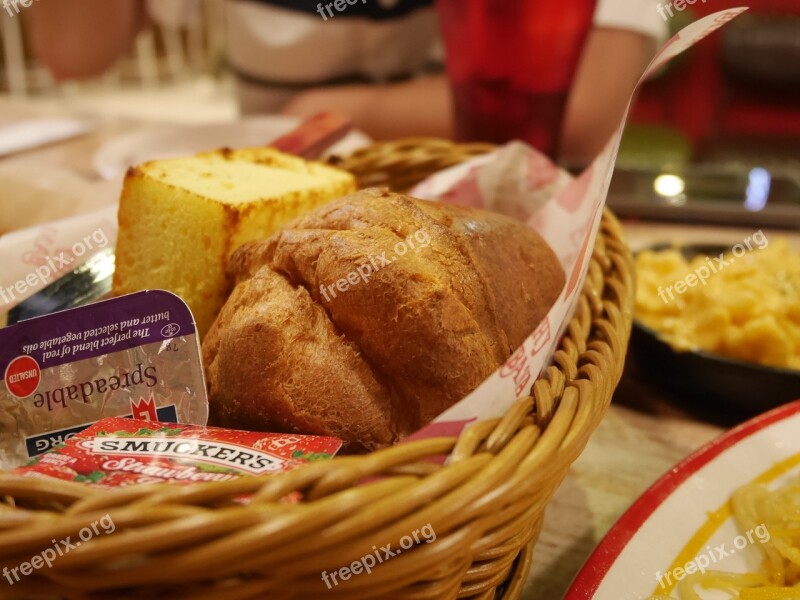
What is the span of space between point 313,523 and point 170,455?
19 centimetres

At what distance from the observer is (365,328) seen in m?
0.63

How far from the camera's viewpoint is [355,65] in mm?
2334

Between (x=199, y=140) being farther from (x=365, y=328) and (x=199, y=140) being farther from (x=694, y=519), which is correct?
(x=694, y=519)

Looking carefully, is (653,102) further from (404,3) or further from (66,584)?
(66,584)

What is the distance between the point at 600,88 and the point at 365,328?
1637 millimetres

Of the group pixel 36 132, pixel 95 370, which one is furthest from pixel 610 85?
pixel 95 370

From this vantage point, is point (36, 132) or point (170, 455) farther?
point (36, 132)

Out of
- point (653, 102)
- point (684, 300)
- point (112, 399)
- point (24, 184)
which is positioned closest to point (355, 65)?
point (24, 184)

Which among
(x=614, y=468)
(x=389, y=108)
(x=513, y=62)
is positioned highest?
(x=513, y=62)

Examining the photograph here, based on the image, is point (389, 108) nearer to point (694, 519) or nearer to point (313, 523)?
point (694, 519)

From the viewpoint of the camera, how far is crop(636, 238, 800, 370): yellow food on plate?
35.1 inches

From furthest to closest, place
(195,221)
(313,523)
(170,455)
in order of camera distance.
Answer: (195,221)
(170,455)
(313,523)

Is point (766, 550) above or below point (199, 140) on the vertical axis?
below

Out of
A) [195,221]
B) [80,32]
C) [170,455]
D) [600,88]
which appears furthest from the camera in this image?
[80,32]
